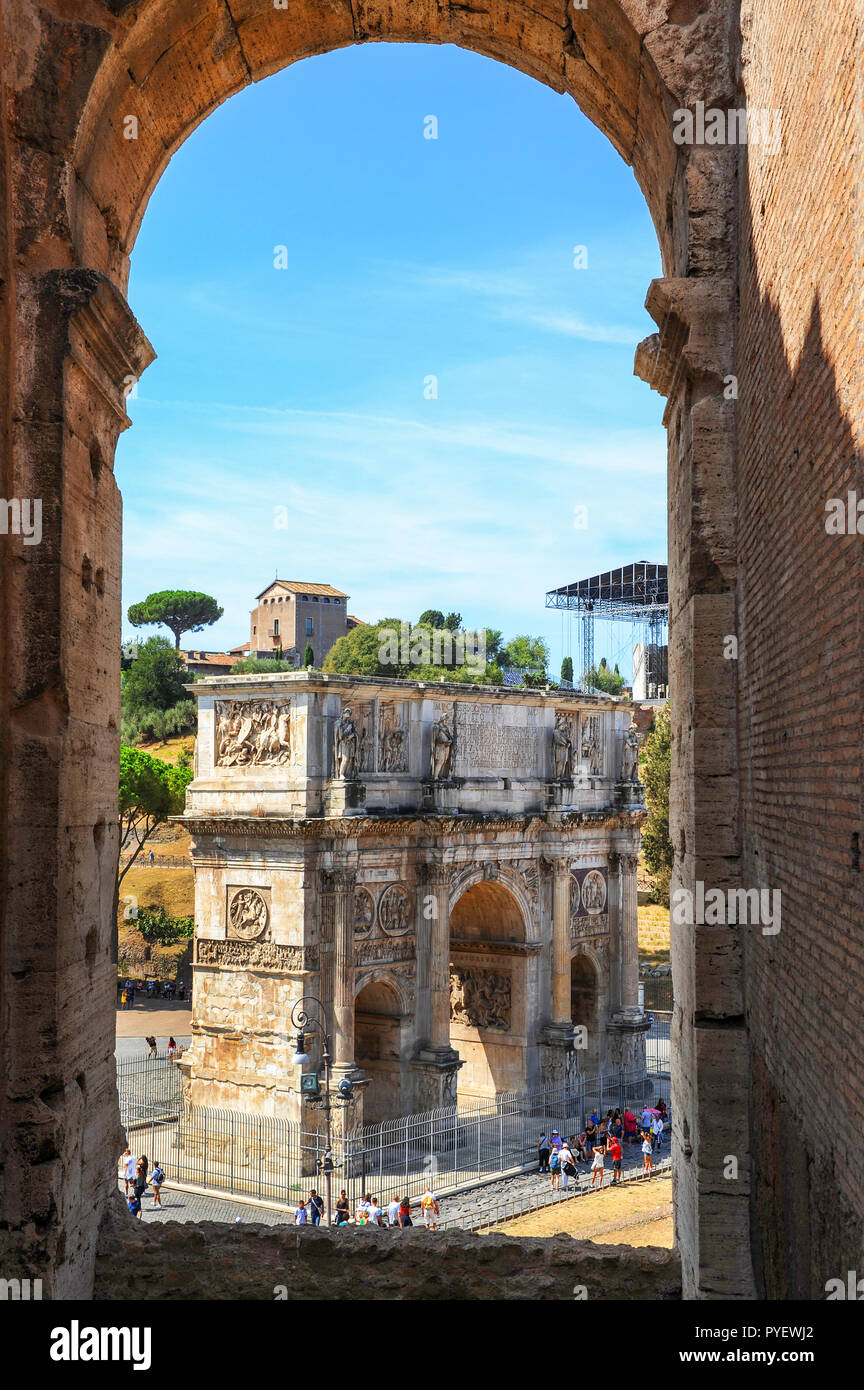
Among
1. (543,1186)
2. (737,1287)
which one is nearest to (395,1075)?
(543,1186)

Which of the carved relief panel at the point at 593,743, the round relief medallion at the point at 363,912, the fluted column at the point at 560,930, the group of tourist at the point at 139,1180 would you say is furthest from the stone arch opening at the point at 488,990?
the group of tourist at the point at 139,1180

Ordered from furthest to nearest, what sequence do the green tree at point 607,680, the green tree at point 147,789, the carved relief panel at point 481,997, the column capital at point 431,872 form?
the green tree at point 607,680
the green tree at point 147,789
the carved relief panel at point 481,997
the column capital at point 431,872

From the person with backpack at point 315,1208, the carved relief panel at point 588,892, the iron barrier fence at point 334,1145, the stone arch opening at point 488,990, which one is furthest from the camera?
the carved relief panel at point 588,892

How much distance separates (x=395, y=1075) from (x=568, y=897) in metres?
6.21

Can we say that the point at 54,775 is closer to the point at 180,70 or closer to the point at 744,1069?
the point at 744,1069

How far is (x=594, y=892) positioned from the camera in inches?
1167

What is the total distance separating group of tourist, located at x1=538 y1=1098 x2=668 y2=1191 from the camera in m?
21.7

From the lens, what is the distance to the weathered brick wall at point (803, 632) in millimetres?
3783

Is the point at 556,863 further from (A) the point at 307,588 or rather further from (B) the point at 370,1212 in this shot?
(A) the point at 307,588

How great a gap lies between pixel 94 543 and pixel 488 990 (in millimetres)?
23364

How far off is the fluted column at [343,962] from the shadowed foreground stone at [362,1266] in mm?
15966

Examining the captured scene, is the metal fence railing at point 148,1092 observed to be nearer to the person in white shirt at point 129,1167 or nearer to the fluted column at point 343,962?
the person in white shirt at point 129,1167

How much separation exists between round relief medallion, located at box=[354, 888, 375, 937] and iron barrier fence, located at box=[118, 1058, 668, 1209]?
3.44 meters

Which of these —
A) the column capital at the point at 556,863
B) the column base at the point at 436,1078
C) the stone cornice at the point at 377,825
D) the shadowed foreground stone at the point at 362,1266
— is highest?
the stone cornice at the point at 377,825
